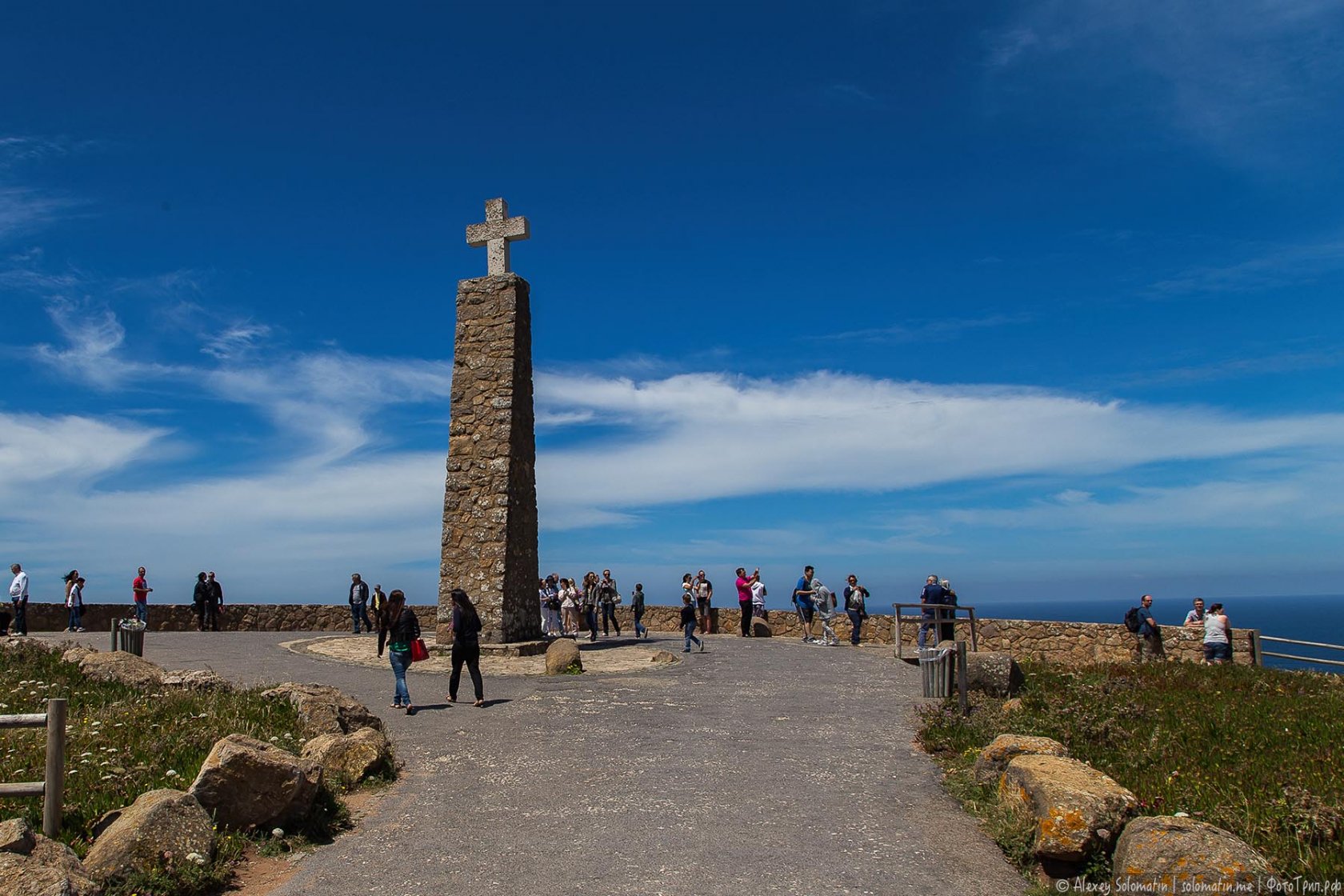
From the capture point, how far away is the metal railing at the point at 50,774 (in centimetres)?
624

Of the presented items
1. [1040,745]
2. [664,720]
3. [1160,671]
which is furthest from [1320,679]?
[664,720]

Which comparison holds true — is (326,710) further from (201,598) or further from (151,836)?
(201,598)

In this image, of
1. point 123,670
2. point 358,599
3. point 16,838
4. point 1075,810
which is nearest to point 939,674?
point 1075,810

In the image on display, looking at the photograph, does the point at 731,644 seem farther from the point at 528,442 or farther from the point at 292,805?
the point at 292,805

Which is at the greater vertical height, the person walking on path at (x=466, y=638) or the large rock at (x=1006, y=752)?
the person walking on path at (x=466, y=638)

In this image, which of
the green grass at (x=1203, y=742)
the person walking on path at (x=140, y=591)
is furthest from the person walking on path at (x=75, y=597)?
the green grass at (x=1203, y=742)

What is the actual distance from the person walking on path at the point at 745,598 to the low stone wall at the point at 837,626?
109cm

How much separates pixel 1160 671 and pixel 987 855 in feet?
32.9

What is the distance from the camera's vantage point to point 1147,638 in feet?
63.8

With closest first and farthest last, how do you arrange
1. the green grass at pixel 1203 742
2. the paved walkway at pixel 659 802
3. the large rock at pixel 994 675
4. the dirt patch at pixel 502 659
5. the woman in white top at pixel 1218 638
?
1. the green grass at pixel 1203 742
2. the paved walkway at pixel 659 802
3. the large rock at pixel 994 675
4. the dirt patch at pixel 502 659
5. the woman in white top at pixel 1218 638

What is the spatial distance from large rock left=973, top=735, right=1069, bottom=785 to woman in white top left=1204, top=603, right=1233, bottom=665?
39.0 ft

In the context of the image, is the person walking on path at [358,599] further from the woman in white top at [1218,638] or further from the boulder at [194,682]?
the woman in white top at [1218,638]

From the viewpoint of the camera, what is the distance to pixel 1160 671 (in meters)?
14.8


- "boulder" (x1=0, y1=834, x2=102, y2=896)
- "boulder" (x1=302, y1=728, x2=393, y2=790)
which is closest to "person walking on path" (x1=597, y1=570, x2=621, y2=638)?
"boulder" (x1=302, y1=728, x2=393, y2=790)
